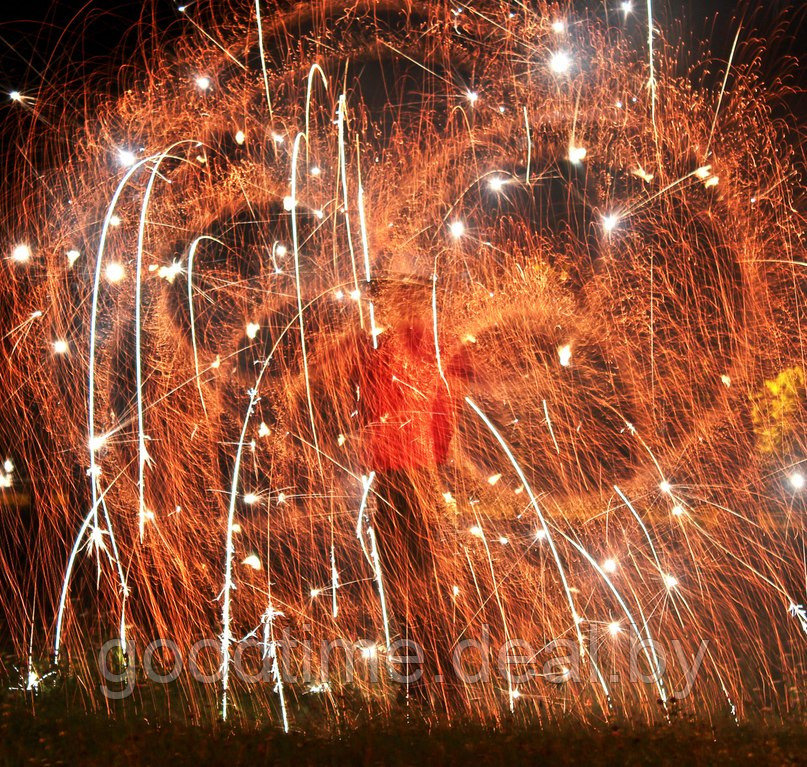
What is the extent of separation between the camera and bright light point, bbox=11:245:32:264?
9.19 m

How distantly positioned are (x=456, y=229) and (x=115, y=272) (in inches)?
125

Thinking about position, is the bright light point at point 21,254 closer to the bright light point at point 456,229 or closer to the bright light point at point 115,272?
the bright light point at point 115,272

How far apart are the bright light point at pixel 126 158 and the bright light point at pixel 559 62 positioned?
378 cm

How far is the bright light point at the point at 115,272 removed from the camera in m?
9.37

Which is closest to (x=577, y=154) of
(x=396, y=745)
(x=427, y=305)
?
(x=427, y=305)

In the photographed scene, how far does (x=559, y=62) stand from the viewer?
30.0 feet

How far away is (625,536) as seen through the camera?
35.1ft

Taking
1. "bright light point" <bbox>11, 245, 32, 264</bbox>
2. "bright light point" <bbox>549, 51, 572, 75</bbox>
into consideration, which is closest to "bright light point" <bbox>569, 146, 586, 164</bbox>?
"bright light point" <bbox>549, 51, 572, 75</bbox>

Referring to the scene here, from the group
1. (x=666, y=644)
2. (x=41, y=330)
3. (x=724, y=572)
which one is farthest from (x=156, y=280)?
(x=724, y=572)

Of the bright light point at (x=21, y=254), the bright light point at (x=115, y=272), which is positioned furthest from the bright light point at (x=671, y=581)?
the bright light point at (x=21, y=254)

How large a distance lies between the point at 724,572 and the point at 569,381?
2706 mm

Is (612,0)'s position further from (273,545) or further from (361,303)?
(273,545)

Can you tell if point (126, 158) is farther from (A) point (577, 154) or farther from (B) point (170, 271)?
(A) point (577, 154)

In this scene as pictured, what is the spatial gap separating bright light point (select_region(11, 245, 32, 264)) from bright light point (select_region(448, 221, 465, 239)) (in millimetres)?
3812
